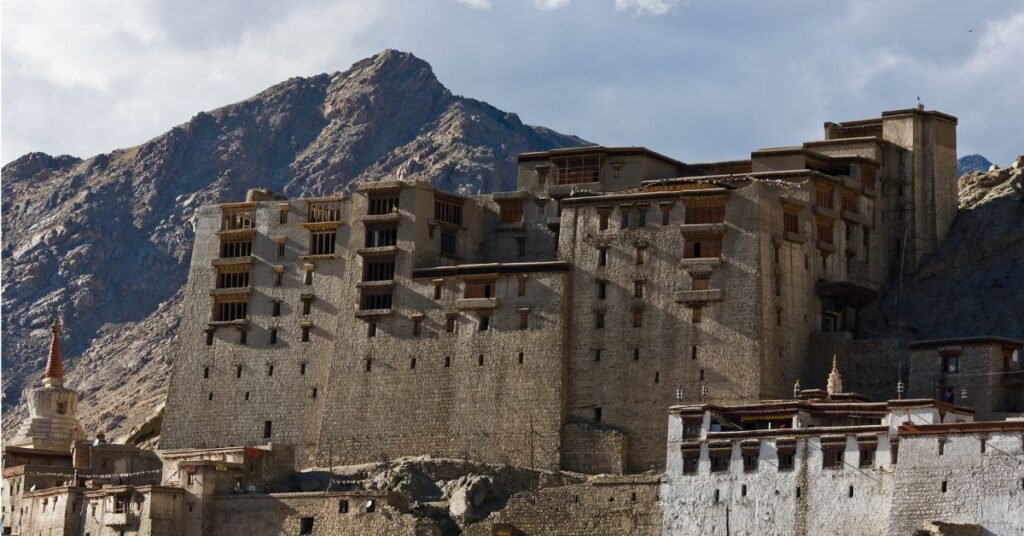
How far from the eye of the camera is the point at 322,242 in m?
115

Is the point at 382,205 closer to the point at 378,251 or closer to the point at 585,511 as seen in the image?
the point at 378,251

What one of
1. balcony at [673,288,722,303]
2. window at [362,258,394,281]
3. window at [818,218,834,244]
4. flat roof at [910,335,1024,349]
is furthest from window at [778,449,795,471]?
window at [362,258,394,281]

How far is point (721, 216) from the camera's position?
10506 centimetres

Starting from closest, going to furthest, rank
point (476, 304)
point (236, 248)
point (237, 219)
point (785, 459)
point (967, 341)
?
1. point (785, 459)
2. point (967, 341)
3. point (476, 304)
4. point (236, 248)
5. point (237, 219)

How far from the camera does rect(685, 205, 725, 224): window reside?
10512 cm

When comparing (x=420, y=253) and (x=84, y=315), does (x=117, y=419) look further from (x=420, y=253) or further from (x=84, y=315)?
(x=420, y=253)

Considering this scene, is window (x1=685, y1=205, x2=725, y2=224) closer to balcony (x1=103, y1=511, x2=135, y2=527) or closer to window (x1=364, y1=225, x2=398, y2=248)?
window (x1=364, y1=225, x2=398, y2=248)

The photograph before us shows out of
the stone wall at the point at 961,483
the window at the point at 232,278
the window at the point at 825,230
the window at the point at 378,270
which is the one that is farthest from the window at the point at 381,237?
the stone wall at the point at 961,483

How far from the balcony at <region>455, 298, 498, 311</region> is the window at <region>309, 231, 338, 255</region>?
8.37 m

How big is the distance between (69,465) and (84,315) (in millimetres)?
55422

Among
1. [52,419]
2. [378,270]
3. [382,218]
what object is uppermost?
[382,218]

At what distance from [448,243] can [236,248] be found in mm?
10959

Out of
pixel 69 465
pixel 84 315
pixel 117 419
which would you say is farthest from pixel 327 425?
→ pixel 84 315

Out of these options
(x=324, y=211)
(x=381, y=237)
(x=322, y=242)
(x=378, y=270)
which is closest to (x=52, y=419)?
(x=322, y=242)
